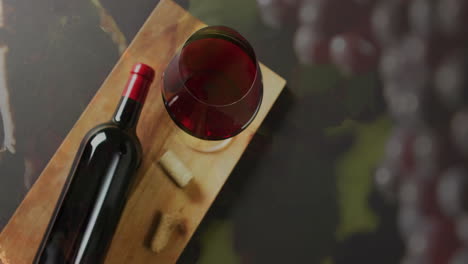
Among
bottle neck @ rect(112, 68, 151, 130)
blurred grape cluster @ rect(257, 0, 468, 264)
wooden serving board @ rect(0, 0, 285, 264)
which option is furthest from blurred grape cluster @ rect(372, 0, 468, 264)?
bottle neck @ rect(112, 68, 151, 130)

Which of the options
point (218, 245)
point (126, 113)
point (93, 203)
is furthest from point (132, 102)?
point (218, 245)

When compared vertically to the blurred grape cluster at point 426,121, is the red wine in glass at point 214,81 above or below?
above

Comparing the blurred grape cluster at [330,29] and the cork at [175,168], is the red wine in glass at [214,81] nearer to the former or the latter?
the cork at [175,168]

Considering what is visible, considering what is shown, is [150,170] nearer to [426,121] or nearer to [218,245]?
[218,245]

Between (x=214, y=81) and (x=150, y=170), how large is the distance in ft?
0.57

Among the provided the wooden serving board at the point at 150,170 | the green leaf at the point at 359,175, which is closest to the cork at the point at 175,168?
the wooden serving board at the point at 150,170

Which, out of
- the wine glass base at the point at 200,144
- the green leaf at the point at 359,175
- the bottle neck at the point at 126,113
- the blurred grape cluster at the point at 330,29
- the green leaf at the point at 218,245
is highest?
the blurred grape cluster at the point at 330,29

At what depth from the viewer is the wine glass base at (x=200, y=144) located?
662 mm

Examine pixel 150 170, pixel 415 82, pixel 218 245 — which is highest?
pixel 415 82

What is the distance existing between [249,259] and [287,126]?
0.65 feet

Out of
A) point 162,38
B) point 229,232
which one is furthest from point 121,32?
point 229,232

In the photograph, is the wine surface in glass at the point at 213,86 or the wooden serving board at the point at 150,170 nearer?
the wine surface in glass at the point at 213,86

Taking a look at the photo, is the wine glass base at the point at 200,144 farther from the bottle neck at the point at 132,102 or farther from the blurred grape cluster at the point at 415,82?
the blurred grape cluster at the point at 415,82

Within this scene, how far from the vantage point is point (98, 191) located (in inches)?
22.2
